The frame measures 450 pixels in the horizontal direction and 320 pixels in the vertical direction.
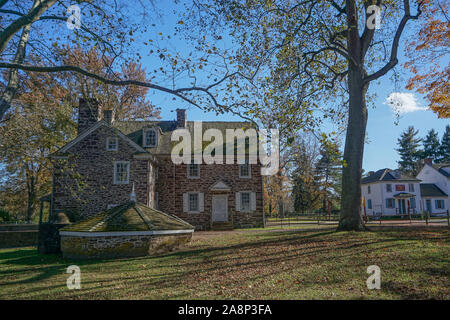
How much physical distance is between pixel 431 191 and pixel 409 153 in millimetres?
20080

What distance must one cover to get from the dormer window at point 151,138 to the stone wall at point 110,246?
38.2 ft

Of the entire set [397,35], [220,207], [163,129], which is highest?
[397,35]

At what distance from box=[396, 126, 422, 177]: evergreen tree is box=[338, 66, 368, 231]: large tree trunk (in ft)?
172

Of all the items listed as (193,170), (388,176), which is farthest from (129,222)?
(388,176)

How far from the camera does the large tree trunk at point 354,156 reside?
1234cm

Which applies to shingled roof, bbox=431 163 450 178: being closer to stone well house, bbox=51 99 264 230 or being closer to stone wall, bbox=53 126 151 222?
stone well house, bbox=51 99 264 230

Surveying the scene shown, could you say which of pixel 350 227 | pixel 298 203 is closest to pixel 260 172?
pixel 350 227

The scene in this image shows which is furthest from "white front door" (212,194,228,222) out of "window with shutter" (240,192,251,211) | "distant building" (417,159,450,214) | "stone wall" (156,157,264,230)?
"distant building" (417,159,450,214)

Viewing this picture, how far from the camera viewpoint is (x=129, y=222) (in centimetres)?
1319

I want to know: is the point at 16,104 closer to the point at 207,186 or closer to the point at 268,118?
the point at 268,118

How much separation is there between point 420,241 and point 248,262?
19.0ft

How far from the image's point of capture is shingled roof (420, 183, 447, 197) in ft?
130

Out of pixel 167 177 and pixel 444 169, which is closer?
pixel 167 177

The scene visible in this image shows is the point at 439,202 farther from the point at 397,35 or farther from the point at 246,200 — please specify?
the point at 397,35
